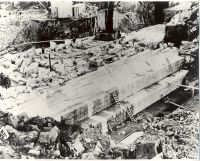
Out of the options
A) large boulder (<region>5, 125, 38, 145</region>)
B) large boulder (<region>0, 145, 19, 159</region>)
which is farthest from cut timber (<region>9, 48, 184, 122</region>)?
large boulder (<region>0, 145, 19, 159</region>)

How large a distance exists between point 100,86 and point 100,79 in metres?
0.04

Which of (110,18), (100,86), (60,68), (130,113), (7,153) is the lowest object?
(7,153)

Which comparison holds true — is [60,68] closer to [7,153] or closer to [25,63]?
[25,63]

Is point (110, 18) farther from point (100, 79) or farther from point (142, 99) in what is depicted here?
point (142, 99)

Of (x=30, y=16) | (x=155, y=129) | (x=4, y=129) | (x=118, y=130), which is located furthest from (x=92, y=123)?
(x=30, y=16)

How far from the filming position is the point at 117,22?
8.40 feet

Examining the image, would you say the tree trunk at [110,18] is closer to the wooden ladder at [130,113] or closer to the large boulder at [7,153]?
the wooden ladder at [130,113]

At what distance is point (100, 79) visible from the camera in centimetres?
256

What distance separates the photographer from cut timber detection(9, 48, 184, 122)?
2.54m

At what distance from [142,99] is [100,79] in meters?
0.28

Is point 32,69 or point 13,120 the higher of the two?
point 32,69

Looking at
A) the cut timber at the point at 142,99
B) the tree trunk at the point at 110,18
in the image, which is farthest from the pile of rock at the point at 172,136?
the tree trunk at the point at 110,18

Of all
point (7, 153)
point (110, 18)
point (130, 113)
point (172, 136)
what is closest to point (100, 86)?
point (130, 113)

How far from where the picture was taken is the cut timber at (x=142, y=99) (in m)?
→ 2.54
